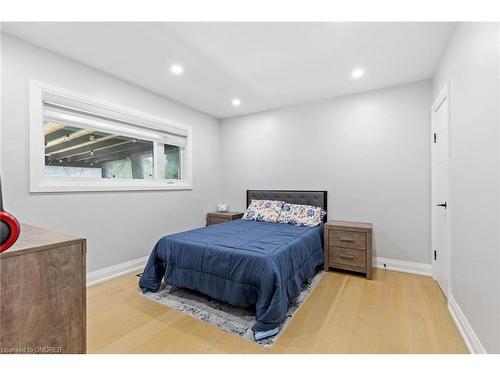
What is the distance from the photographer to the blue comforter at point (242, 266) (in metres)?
1.76

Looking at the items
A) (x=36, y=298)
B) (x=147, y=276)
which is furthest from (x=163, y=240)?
(x=36, y=298)

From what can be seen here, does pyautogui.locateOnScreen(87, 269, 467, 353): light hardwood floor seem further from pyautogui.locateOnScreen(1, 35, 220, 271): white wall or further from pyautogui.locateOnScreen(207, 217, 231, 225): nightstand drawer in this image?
pyautogui.locateOnScreen(207, 217, 231, 225): nightstand drawer

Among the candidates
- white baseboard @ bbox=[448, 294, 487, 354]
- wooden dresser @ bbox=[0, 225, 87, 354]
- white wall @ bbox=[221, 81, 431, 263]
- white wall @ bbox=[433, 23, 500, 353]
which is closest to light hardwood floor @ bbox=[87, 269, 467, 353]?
white baseboard @ bbox=[448, 294, 487, 354]

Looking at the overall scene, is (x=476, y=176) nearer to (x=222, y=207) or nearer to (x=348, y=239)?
(x=348, y=239)

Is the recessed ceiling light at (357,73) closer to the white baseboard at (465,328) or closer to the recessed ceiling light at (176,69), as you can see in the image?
the recessed ceiling light at (176,69)

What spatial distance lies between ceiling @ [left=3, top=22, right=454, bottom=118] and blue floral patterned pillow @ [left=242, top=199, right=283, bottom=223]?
1681 millimetres

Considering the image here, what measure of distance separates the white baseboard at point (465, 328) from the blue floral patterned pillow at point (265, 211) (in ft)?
6.65

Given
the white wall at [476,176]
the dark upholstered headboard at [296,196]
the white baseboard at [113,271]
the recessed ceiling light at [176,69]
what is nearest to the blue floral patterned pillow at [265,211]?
the dark upholstered headboard at [296,196]

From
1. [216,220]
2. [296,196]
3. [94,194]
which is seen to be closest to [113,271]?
[94,194]

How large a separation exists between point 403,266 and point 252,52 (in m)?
3.13

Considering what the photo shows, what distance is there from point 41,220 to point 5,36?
1665 mm

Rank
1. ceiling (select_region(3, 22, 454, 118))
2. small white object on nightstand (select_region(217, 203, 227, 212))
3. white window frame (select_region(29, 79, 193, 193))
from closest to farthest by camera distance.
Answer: ceiling (select_region(3, 22, 454, 118))
white window frame (select_region(29, 79, 193, 193))
small white object on nightstand (select_region(217, 203, 227, 212))

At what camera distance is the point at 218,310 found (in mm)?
2049

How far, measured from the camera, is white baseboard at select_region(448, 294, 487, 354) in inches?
56.5
